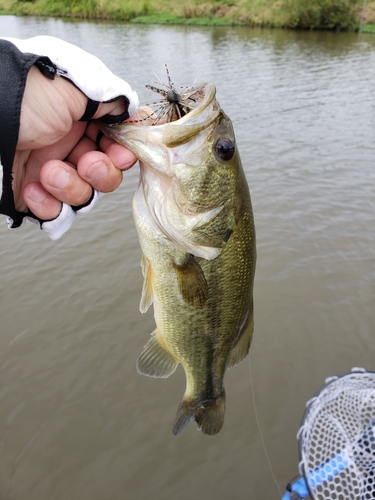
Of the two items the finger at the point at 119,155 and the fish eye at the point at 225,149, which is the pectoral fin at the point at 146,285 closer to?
the finger at the point at 119,155

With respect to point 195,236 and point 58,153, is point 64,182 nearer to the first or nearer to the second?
point 58,153

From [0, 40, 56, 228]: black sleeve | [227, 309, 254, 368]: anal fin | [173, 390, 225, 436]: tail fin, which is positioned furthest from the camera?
[173, 390, 225, 436]: tail fin

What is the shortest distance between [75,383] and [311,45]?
23805 millimetres

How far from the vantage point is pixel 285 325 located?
4445mm

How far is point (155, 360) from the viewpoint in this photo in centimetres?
223

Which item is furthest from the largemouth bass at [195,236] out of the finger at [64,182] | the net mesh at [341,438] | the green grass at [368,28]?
the green grass at [368,28]

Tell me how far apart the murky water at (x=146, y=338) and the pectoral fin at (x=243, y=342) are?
1.56 metres

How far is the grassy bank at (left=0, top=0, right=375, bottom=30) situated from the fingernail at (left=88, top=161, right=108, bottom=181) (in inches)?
1261

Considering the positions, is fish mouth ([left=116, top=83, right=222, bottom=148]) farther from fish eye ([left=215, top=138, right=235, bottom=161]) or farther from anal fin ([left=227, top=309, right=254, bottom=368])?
anal fin ([left=227, top=309, right=254, bottom=368])

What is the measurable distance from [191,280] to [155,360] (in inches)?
26.2

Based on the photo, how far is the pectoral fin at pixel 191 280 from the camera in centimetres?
185

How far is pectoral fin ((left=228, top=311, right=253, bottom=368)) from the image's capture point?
2.20 meters

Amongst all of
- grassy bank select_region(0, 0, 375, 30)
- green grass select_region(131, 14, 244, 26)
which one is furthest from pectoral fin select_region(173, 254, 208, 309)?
green grass select_region(131, 14, 244, 26)

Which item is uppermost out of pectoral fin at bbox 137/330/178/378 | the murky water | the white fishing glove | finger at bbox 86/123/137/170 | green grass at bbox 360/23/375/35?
green grass at bbox 360/23/375/35
